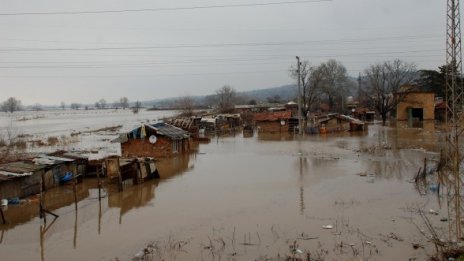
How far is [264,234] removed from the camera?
43.4 ft

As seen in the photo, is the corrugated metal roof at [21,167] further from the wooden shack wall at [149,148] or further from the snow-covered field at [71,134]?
the snow-covered field at [71,134]

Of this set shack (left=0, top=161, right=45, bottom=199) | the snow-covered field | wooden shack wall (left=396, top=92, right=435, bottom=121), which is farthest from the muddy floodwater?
wooden shack wall (left=396, top=92, right=435, bottom=121)

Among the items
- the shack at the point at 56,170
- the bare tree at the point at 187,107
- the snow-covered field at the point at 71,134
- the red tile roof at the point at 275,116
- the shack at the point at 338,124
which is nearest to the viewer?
the shack at the point at 56,170

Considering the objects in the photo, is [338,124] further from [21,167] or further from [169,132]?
[21,167]

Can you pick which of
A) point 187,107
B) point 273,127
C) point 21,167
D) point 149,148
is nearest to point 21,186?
point 21,167

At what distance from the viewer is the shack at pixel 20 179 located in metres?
17.4

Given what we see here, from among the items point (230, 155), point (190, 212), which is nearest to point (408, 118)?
point (230, 155)

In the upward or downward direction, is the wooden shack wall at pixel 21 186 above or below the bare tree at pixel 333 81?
below

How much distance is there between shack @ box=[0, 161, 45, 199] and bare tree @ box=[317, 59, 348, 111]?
6569 centimetres

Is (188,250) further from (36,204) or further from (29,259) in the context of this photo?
(36,204)

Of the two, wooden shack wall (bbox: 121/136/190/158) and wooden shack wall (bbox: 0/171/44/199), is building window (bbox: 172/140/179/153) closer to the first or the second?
wooden shack wall (bbox: 121/136/190/158)

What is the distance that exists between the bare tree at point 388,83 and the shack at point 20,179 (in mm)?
50378

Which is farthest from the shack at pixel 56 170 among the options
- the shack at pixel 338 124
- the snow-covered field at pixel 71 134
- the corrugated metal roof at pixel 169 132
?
the shack at pixel 338 124

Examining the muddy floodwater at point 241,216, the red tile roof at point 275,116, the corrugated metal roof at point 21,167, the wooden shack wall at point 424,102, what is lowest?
the muddy floodwater at point 241,216
